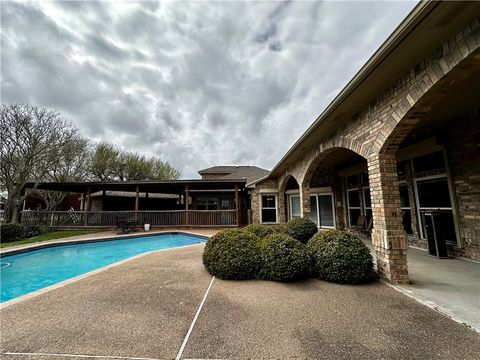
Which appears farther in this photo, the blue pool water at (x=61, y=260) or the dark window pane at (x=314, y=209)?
the dark window pane at (x=314, y=209)

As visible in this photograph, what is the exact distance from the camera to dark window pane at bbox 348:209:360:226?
973 cm

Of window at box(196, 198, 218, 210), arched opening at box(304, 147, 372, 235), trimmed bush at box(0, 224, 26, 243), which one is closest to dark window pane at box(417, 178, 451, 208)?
arched opening at box(304, 147, 372, 235)

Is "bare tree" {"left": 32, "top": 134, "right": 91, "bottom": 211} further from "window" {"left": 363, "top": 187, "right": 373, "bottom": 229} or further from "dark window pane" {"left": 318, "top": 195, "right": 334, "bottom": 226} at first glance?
"window" {"left": 363, "top": 187, "right": 373, "bottom": 229}

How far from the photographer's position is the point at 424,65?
2832mm

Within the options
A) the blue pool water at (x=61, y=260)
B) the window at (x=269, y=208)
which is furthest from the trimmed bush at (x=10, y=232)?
the window at (x=269, y=208)

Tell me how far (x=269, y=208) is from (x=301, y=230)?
690 centimetres

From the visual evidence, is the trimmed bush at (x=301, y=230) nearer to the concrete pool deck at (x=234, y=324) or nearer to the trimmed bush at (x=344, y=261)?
the trimmed bush at (x=344, y=261)

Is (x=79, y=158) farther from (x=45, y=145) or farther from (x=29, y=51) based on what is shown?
(x=29, y=51)

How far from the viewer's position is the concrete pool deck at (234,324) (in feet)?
6.98

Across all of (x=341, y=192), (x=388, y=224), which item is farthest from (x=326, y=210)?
(x=388, y=224)

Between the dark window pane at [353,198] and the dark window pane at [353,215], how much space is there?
0.95 ft

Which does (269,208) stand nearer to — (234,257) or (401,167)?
(401,167)

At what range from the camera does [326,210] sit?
11.4m

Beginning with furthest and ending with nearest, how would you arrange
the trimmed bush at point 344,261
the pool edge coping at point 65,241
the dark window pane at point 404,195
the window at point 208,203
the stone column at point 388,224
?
the window at point 208,203 → the pool edge coping at point 65,241 → the dark window pane at point 404,195 → the trimmed bush at point 344,261 → the stone column at point 388,224
